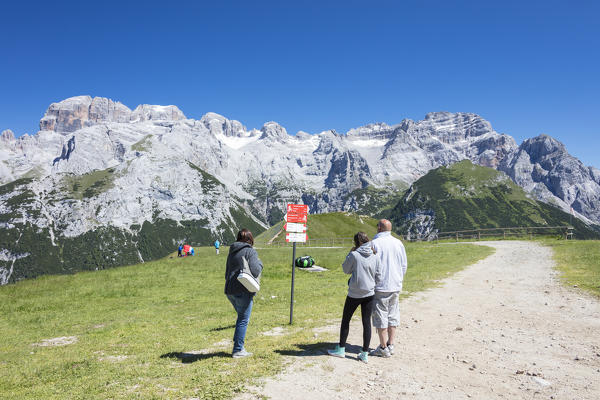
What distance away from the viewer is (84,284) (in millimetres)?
27422

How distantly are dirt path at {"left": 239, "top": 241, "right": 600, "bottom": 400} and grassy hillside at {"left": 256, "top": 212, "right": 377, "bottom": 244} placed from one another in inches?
2827

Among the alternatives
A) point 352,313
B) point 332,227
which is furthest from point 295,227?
point 332,227

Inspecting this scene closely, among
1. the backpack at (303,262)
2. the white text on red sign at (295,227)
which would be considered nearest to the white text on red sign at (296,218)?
the white text on red sign at (295,227)

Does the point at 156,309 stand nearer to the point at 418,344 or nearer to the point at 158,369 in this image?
the point at 158,369

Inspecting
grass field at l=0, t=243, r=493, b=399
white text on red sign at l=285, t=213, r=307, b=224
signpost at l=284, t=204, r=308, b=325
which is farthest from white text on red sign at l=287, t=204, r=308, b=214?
grass field at l=0, t=243, r=493, b=399

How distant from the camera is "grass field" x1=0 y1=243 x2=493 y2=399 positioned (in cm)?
855

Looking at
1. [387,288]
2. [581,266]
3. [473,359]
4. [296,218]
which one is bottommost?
[473,359]

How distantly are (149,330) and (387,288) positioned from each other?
10.9 m

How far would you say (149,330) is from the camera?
14805 mm

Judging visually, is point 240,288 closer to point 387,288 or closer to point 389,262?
point 387,288

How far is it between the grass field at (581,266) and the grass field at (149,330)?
7974 millimetres

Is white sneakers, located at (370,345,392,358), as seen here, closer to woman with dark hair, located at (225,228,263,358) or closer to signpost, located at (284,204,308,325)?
woman with dark hair, located at (225,228,263,358)

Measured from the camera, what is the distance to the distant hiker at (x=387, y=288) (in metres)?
9.87

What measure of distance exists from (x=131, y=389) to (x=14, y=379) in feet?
14.0
